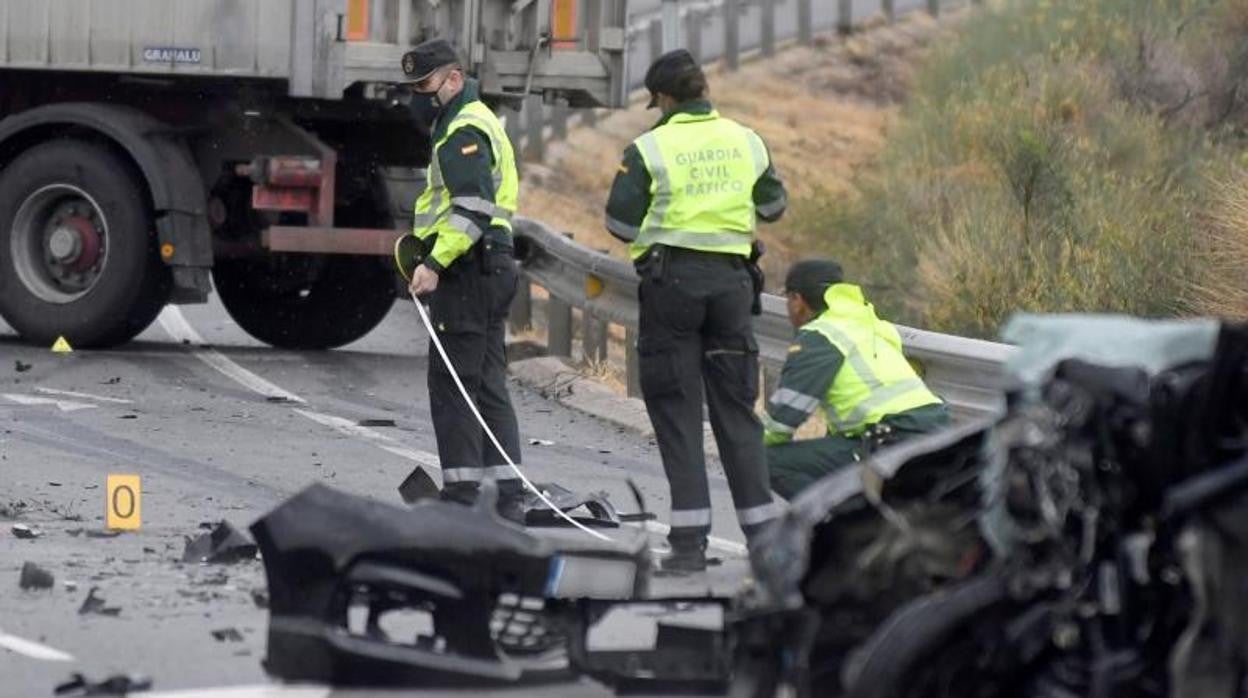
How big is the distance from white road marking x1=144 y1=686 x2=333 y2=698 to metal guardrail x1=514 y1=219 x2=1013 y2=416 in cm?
451

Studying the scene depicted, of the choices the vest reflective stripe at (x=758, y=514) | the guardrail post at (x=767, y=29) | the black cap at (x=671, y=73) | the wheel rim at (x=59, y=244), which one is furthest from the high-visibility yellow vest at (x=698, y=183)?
the guardrail post at (x=767, y=29)

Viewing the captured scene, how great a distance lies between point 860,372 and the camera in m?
9.30

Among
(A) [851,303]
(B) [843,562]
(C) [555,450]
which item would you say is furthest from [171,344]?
(B) [843,562]

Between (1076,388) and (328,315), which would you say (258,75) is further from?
(1076,388)

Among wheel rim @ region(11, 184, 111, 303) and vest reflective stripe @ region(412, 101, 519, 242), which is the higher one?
vest reflective stripe @ region(412, 101, 519, 242)

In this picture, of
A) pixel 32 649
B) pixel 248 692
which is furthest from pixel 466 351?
pixel 248 692

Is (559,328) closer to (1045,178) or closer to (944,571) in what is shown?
(1045,178)

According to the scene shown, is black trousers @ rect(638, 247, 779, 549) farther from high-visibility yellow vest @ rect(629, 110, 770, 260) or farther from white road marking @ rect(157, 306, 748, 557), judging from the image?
white road marking @ rect(157, 306, 748, 557)

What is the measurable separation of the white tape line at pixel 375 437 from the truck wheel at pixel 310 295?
282 centimetres

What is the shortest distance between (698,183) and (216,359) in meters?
7.47

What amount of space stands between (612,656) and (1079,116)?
17241 mm

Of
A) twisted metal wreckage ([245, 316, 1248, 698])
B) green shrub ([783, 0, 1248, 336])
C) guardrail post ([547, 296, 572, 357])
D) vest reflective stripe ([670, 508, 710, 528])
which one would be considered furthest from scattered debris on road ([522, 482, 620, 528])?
guardrail post ([547, 296, 572, 357])

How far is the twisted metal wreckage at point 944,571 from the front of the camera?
18.5 feet

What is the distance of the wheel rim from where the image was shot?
642 inches
